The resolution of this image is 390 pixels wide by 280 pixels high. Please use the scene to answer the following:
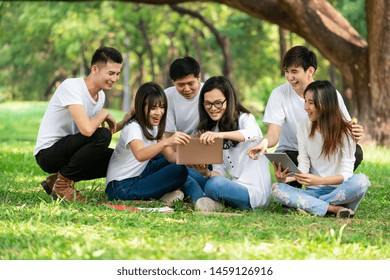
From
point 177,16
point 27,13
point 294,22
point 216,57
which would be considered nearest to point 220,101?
point 294,22

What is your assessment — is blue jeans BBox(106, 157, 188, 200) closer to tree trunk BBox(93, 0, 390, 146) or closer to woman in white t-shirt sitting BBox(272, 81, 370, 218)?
woman in white t-shirt sitting BBox(272, 81, 370, 218)

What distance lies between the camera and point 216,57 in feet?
140

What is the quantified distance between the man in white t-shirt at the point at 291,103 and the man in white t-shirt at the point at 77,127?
1.24 metres

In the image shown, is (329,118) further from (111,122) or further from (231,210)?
(111,122)

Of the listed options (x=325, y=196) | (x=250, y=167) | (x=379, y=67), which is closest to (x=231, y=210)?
(x=250, y=167)

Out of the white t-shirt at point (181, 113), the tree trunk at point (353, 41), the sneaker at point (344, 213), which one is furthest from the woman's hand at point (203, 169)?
the tree trunk at point (353, 41)

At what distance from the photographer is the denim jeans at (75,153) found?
6500 millimetres

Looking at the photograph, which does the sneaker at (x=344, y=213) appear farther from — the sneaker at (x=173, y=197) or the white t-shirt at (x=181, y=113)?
the white t-shirt at (x=181, y=113)

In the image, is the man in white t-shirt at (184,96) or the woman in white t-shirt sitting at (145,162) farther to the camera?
the man in white t-shirt at (184,96)

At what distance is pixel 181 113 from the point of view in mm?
7121

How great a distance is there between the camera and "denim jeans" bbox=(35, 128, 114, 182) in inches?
256

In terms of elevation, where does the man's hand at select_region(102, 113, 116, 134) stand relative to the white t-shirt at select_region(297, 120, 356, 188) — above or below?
above

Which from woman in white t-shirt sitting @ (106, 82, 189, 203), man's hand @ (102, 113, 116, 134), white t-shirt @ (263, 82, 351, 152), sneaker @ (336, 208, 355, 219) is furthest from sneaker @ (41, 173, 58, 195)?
sneaker @ (336, 208, 355, 219)

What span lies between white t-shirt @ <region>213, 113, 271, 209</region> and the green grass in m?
0.14
